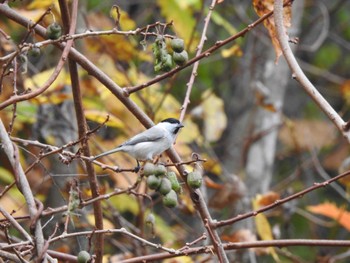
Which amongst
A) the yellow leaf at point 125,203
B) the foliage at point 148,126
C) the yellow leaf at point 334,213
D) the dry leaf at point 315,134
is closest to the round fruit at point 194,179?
the foliage at point 148,126

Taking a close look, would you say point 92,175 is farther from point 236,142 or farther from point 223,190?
point 236,142

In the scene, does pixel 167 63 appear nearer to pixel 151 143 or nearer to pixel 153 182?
pixel 151 143

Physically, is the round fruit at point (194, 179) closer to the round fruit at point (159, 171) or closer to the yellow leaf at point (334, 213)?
the round fruit at point (159, 171)

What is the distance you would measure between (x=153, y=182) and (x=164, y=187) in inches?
1.5

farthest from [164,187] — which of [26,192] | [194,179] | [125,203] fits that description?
[125,203]

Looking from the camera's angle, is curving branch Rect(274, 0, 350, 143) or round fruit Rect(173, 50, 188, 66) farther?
round fruit Rect(173, 50, 188, 66)

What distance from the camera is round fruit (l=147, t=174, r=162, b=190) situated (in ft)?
5.94

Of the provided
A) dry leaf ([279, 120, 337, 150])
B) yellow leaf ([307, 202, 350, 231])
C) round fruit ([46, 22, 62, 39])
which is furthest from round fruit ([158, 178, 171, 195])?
dry leaf ([279, 120, 337, 150])

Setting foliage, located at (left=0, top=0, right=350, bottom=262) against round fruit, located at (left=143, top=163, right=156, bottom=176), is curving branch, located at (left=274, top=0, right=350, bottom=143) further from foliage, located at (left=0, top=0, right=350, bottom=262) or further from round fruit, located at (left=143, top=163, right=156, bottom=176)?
round fruit, located at (left=143, top=163, right=156, bottom=176)

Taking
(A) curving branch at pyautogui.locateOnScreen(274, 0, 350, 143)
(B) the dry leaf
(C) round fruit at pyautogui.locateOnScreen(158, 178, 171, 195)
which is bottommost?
(C) round fruit at pyautogui.locateOnScreen(158, 178, 171, 195)

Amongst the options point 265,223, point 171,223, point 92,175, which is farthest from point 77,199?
point 171,223

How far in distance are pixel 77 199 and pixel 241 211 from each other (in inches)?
125

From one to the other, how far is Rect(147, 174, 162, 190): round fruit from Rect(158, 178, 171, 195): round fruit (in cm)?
1

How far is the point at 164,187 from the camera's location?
6.03ft
